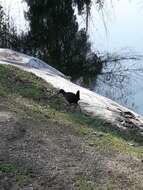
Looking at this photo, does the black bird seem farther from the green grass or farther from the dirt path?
the dirt path

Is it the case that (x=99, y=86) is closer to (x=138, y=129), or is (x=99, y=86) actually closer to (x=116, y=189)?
(x=138, y=129)

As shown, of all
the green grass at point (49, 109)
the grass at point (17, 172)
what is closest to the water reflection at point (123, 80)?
the green grass at point (49, 109)

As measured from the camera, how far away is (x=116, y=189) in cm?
476

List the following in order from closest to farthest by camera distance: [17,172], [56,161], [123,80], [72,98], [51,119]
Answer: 1. [17,172]
2. [56,161]
3. [51,119]
4. [72,98]
5. [123,80]

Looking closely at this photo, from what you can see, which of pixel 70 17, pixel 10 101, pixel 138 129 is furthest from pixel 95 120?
pixel 70 17

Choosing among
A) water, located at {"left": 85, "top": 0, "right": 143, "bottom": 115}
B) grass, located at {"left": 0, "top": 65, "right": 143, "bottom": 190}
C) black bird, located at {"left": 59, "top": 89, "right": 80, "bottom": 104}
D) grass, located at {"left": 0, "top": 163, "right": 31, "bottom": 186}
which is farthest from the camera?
water, located at {"left": 85, "top": 0, "right": 143, "bottom": 115}

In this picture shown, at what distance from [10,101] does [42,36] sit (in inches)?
475

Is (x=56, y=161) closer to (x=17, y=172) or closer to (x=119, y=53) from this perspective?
(x=17, y=172)

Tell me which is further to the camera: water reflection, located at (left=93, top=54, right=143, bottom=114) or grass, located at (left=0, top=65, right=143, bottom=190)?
water reflection, located at (left=93, top=54, right=143, bottom=114)

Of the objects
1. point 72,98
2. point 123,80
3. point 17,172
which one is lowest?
point 17,172

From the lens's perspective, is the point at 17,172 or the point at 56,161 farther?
the point at 56,161

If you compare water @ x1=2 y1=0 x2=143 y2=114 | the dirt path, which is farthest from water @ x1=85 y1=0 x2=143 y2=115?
the dirt path

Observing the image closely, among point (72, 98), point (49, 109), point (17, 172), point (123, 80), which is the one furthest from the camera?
point (123, 80)

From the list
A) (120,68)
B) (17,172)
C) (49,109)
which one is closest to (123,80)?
(120,68)
